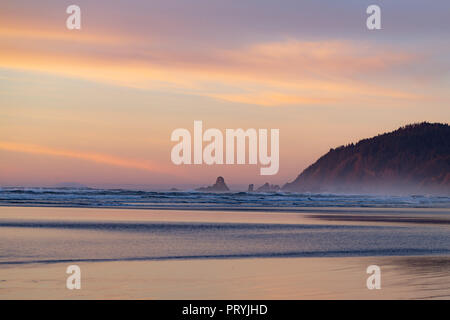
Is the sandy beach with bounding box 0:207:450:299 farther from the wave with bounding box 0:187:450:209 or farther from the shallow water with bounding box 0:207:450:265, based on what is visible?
the wave with bounding box 0:187:450:209

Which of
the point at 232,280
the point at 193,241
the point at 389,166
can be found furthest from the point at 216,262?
the point at 389,166

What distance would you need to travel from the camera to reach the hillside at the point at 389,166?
13500 centimetres

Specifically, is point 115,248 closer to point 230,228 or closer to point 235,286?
point 235,286

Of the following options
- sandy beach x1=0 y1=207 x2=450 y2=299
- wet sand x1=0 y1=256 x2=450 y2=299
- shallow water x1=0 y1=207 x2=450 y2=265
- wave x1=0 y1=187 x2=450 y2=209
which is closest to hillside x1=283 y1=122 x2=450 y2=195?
wave x1=0 y1=187 x2=450 y2=209

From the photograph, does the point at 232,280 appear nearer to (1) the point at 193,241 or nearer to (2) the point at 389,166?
(1) the point at 193,241

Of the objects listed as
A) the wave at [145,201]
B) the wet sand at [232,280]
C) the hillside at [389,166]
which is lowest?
the wet sand at [232,280]

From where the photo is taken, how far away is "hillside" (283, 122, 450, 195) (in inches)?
5315

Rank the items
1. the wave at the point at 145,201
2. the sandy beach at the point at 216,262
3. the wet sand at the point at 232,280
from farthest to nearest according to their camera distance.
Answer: the wave at the point at 145,201 < the sandy beach at the point at 216,262 < the wet sand at the point at 232,280

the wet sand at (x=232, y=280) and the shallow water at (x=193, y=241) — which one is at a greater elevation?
the shallow water at (x=193, y=241)

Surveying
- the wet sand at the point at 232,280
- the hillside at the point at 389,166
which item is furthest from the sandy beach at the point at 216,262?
the hillside at the point at 389,166

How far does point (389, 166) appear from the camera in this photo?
144875mm

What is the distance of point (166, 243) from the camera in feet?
63.0

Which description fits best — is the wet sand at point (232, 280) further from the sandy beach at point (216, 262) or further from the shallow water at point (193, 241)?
the shallow water at point (193, 241)
